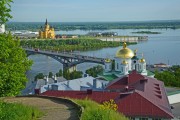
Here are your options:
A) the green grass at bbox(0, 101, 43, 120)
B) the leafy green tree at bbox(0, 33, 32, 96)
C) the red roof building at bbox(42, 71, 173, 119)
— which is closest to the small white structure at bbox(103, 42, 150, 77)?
the red roof building at bbox(42, 71, 173, 119)

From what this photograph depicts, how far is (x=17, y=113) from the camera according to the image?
6668 millimetres

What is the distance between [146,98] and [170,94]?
6.20 metres

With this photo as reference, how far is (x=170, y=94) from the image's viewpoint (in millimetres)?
20031

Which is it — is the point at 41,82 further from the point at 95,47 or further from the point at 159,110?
the point at 95,47

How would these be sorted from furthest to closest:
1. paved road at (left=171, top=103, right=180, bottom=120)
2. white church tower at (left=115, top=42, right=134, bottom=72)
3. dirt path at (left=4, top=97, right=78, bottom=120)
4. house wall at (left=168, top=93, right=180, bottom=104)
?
white church tower at (left=115, top=42, right=134, bottom=72), house wall at (left=168, top=93, right=180, bottom=104), paved road at (left=171, top=103, right=180, bottom=120), dirt path at (left=4, top=97, right=78, bottom=120)

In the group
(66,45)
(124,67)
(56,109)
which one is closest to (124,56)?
(124,67)

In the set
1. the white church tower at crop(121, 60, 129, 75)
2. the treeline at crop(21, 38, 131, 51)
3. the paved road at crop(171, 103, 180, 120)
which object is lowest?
the treeline at crop(21, 38, 131, 51)

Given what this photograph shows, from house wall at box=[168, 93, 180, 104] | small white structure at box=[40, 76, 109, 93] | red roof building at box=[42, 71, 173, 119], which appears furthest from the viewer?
house wall at box=[168, 93, 180, 104]

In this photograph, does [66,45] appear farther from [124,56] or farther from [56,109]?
[56,109]

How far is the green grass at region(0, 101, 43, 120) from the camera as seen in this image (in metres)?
6.32

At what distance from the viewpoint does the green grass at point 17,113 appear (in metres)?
6.32

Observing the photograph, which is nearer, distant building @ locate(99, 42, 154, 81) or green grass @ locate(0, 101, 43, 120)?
green grass @ locate(0, 101, 43, 120)

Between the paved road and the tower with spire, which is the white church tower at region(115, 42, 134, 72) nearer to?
the tower with spire

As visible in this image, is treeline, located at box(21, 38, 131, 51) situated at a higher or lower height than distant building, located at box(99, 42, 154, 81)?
lower
